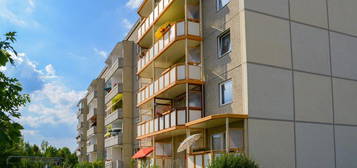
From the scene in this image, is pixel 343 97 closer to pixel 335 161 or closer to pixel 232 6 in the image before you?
pixel 335 161

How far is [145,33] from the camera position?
1280 inches

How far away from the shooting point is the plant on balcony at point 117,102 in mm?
48106

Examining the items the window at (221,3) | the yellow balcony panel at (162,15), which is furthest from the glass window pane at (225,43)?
the yellow balcony panel at (162,15)

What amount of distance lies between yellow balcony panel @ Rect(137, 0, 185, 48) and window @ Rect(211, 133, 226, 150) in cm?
921

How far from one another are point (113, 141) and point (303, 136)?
29037mm

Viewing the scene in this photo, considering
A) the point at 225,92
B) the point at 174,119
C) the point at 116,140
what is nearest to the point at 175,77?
the point at 174,119

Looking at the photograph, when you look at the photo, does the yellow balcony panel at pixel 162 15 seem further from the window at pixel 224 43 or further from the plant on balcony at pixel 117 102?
the plant on balcony at pixel 117 102

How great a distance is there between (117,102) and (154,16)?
66.9 ft

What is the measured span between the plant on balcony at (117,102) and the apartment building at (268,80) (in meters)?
21.4

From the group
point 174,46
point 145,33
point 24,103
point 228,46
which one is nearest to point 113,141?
point 145,33

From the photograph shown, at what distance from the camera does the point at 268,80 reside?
68.9ft

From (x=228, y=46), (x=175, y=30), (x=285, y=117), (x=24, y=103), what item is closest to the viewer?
(x=24, y=103)

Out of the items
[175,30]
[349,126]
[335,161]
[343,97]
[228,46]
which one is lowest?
[335,161]

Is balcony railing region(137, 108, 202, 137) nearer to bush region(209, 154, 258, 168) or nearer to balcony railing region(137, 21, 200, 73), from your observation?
balcony railing region(137, 21, 200, 73)
